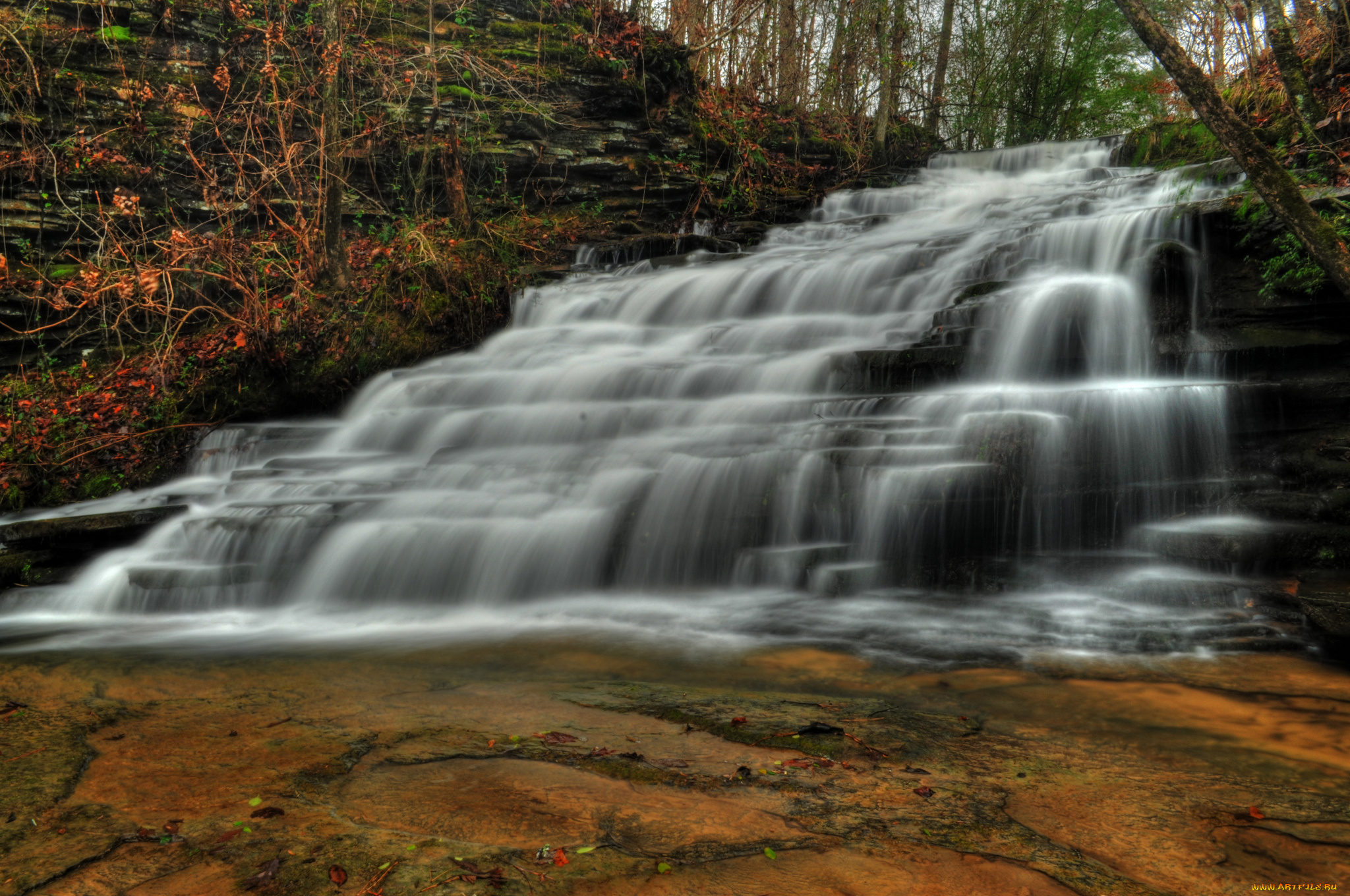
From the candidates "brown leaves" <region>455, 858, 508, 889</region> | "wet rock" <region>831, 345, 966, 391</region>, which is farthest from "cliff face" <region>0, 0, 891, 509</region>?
"brown leaves" <region>455, 858, 508, 889</region>

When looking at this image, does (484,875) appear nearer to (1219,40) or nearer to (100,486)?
(100,486)

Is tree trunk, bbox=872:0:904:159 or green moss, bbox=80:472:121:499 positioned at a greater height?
tree trunk, bbox=872:0:904:159

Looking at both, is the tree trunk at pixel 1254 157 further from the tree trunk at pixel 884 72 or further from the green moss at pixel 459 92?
the tree trunk at pixel 884 72

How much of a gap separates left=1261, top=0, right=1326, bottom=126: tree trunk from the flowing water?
1.29 meters

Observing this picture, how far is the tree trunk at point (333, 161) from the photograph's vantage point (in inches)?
380

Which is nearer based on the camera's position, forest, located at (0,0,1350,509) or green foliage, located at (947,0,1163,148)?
forest, located at (0,0,1350,509)

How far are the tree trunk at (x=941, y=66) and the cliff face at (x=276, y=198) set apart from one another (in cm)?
806

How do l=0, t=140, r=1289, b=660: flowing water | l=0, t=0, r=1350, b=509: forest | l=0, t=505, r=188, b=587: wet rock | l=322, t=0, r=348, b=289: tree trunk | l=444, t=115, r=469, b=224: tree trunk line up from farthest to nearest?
l=444, t=115, r=469, b=224: tree trunk, l=322, t=0, r=348, b=289: tree trunk, l=0, t=0, r=1350, b=509: forest, l=0, t=505, r=188, b=587: wet rock, l=0, t=140, r=1289, b=660: flowing water

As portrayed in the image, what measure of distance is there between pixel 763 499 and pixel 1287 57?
577 centimetres

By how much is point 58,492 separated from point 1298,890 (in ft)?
29.6

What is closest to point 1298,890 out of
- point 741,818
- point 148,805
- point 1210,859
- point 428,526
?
point 1210,859

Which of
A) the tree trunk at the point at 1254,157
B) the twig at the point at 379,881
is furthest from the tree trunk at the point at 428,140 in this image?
the twig at the point at 379,881

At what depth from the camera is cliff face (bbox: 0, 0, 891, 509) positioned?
28.6 feet

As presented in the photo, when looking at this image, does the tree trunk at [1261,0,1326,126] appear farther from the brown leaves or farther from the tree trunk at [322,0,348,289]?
the tree trunk at [322,0,348,289]
